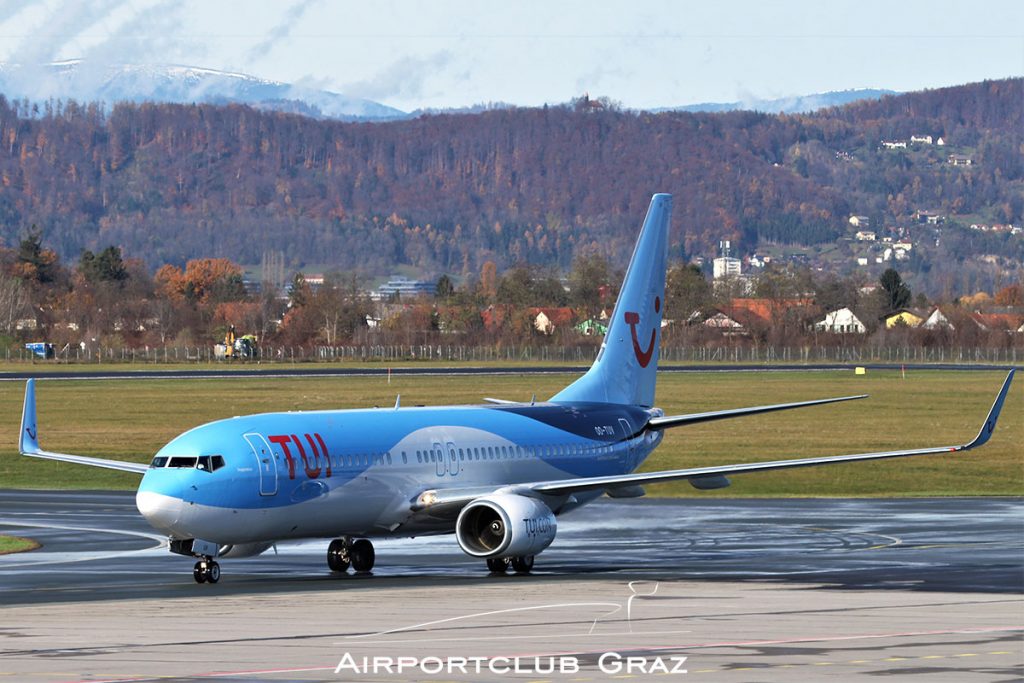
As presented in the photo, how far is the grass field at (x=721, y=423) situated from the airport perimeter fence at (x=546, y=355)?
32.5 metres

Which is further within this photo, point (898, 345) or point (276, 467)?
point (898, 345)

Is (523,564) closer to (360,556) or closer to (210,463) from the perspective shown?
(360,556)

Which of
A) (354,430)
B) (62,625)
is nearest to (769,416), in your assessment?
(354,430)

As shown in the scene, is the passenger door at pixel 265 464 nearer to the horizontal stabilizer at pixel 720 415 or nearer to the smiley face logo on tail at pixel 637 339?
the horizontal stabilizer at pixel 720 415

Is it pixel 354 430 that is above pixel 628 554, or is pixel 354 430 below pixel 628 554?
above

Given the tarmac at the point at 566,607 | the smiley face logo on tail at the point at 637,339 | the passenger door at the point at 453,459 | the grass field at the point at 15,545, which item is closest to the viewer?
the tarmac at the point at 566,607

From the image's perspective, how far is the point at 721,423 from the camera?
91.5 m

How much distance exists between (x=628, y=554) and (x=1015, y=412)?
62798 mm

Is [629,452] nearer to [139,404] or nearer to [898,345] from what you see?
[139,404]

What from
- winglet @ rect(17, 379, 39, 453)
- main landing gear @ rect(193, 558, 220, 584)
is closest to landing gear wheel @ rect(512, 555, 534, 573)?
main landing gear @ rect(193, 558, 220, 584)

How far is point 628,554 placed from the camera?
4000 centimetres

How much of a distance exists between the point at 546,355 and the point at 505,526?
5416 inches

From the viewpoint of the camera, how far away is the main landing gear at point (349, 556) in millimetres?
36750

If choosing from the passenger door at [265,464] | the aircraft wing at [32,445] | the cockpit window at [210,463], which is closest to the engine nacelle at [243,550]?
the passenger door at [265,464]
